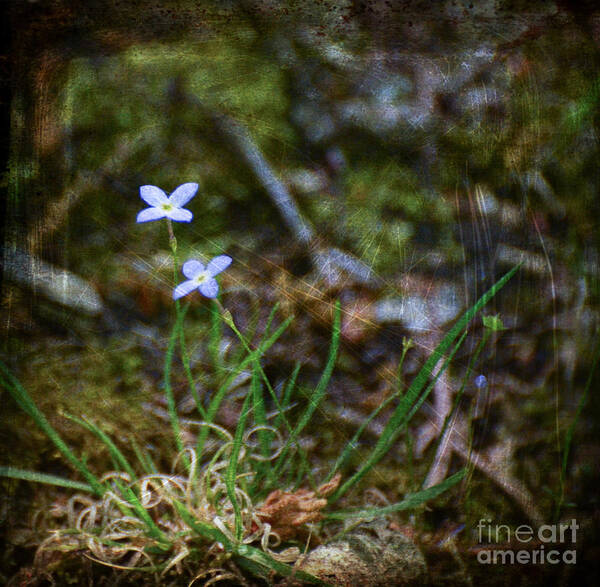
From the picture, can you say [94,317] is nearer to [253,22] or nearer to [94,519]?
[94,519]

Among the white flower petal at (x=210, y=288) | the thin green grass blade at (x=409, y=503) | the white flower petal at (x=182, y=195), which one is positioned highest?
the white flower petal at (x=182, y=195)

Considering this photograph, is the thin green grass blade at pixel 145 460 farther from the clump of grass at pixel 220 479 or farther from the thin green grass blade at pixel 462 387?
the thin green grass blade at pixel 462 387

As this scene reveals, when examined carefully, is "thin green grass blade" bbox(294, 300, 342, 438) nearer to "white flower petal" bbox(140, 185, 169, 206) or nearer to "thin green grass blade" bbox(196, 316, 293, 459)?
"thin green grass blade" bbox(196, 316, 293, 459)

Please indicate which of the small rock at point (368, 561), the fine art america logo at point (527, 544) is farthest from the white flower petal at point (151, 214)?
the fine art america logo at point (527, 544)

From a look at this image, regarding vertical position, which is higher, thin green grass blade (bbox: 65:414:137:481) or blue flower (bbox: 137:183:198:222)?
blue flower (bbox: 137:183:198:222)

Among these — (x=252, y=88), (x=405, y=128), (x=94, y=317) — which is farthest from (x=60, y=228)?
(x=405, y=128)

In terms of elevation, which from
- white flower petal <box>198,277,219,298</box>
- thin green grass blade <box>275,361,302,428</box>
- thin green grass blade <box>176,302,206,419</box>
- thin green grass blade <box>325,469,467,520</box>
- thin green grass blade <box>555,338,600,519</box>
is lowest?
thin green grass blade <box>325,469,467,520</box>

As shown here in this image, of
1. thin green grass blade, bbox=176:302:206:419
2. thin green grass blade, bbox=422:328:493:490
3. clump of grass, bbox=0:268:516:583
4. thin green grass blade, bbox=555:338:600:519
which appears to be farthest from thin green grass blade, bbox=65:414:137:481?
thin green grass blade, bbox=555:338:600:519
